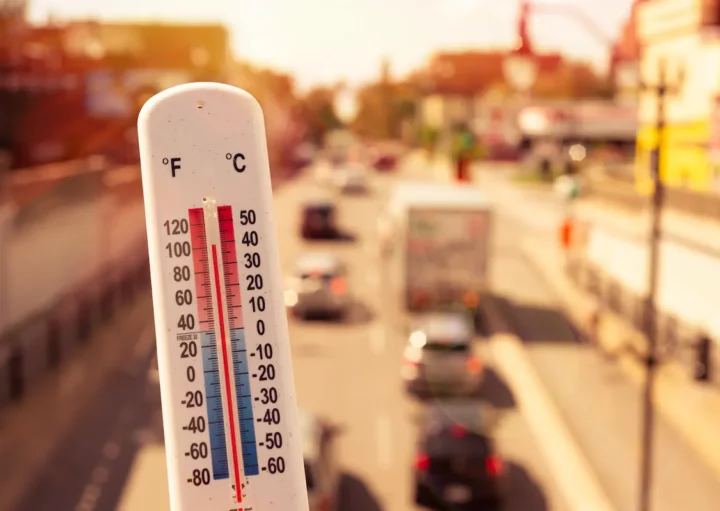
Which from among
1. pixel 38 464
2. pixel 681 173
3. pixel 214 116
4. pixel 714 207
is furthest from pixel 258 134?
pixel 681 173

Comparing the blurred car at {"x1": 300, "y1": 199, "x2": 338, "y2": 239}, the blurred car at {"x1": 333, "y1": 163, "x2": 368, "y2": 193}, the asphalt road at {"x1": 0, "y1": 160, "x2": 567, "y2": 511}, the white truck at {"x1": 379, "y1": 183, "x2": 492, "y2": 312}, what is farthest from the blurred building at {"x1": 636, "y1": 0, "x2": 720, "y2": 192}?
the blurred car at {"x1": 333, "y1": 163, "x2": 368, "y2": 193}

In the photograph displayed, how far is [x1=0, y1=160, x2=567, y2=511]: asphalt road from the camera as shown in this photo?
13703mm

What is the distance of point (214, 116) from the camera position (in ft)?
12.0

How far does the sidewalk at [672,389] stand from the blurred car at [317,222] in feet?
52.9

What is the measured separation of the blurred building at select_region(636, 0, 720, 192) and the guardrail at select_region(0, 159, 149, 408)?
16859 mm

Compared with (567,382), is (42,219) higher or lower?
higher

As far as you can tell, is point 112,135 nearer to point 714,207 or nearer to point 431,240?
point 431,240

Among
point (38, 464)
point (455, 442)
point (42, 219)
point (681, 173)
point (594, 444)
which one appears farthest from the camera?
point (681, 173)

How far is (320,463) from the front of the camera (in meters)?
12.1

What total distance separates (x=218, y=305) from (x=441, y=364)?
52.5 feet

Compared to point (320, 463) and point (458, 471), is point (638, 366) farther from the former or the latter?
point (320, 463)

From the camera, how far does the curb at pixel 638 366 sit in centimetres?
1655

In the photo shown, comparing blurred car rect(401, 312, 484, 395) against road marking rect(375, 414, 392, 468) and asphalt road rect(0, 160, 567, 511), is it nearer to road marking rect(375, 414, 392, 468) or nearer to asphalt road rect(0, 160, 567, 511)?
asphalt road rect(0, 160, 567, 511)

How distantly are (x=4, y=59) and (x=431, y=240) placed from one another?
1614 cm
